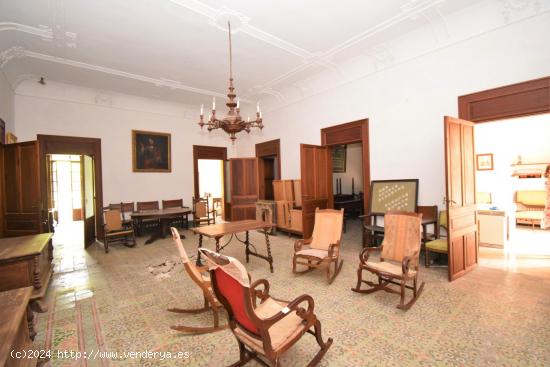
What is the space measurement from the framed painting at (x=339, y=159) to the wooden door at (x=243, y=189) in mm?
3143

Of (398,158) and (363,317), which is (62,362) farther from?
(398,158)

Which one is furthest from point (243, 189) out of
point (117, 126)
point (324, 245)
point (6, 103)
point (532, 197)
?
point (532, 197)

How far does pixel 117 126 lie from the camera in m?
7.37

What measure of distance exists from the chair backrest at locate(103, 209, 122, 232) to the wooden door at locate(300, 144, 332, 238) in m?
4.48

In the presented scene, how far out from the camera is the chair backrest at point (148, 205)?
7523 millimetres

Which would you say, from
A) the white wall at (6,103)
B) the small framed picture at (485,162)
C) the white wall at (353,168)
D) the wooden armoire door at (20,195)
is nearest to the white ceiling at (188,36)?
the white wall at (6,103)

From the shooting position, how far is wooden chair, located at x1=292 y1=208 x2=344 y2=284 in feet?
12.8

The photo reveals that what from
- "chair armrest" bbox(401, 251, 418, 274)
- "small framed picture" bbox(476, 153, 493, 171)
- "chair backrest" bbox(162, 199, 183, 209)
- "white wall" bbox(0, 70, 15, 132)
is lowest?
"chair armrest" bbox(401, 251, 418, 274)

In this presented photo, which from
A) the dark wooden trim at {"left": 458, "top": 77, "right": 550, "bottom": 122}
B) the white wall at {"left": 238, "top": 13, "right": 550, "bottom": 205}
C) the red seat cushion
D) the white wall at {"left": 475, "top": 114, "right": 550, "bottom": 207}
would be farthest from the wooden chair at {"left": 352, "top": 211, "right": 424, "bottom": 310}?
the white wall at {"left": 475, "top": 114, "right": 550, "bottom": 207}

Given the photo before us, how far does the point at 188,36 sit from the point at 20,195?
4230 mm

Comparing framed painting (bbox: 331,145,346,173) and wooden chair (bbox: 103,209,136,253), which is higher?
framed painting (bbox: 331,145,346,173)

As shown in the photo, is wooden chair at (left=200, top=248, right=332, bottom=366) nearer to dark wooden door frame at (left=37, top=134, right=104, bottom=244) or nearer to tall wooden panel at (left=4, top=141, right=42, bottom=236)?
tall wooden panel at (left=4, top=141, right=42, bottom=236)

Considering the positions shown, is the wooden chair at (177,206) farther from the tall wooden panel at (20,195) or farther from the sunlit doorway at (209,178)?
the sunlit doorway at (209,178)

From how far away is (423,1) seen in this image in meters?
3.84
